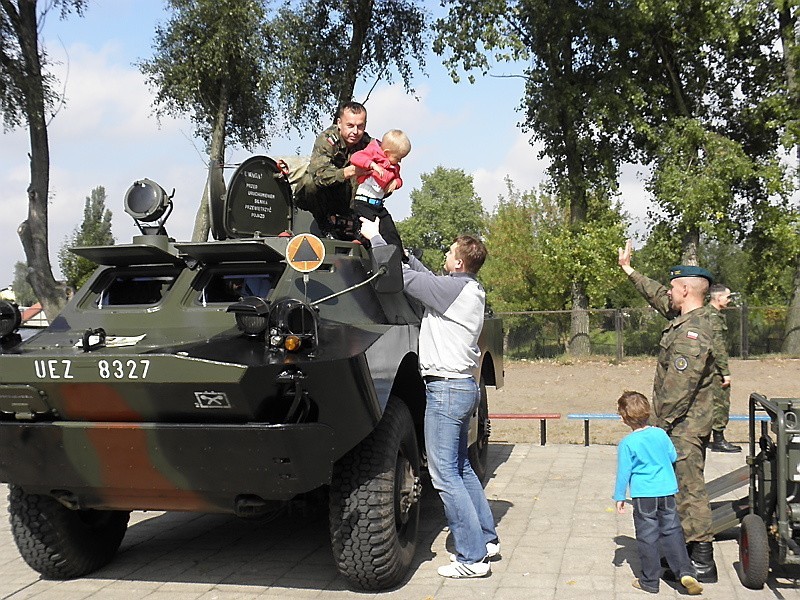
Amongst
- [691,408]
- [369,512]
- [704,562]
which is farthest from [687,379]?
[369,512]

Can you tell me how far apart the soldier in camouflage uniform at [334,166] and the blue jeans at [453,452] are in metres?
1.81

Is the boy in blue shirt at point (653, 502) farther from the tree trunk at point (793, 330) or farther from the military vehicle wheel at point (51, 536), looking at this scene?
the tree trunk at point (793, 330)

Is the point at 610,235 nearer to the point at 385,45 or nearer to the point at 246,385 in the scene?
the point at 385,45

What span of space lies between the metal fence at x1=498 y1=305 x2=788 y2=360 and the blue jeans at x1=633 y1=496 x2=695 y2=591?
16.0m

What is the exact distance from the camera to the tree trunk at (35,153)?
19141 millimetres

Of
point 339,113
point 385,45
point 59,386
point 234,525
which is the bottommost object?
point 234,525

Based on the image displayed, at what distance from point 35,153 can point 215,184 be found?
14147 mm

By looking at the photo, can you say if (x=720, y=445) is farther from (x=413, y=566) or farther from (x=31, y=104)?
(x=31, y=104)

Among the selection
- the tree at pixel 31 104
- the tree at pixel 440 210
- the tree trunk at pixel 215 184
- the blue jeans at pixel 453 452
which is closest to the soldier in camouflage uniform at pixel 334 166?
the tree trunk at pixel 215 184

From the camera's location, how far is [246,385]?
4.53 meters

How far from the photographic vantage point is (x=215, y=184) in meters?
6.68

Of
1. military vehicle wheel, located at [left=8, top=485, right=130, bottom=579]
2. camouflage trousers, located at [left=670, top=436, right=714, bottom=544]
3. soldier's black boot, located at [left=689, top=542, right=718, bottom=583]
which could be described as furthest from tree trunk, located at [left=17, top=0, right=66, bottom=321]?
soldier's black boot, located at [left=689, top=542, right=718, bottom=583]

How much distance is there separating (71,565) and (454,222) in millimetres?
57768

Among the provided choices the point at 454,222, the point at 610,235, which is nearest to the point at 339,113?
the point at 610,235
